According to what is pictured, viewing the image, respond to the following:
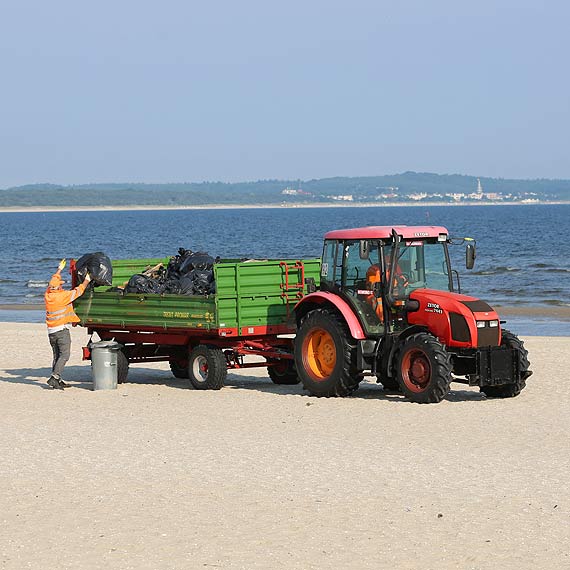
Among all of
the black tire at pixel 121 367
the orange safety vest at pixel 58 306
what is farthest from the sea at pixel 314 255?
the orange safety vest at pixel 58 306

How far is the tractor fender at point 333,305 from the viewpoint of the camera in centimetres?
1520

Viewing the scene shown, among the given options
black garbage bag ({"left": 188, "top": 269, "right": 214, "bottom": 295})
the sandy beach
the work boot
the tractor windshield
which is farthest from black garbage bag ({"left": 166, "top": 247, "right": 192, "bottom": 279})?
the tractor windshield

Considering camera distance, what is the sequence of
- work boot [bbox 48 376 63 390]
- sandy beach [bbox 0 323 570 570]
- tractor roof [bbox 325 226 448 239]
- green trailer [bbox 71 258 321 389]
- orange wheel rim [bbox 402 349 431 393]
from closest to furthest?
sandy beach [bbox 0 323 570 570], orange wheel rim [bbox 402 349 431 393], tractor roof [bbox 325 226 448 239], green trailer [bbox 71 258 321 389], work boot [bbox 48 376 63 390]

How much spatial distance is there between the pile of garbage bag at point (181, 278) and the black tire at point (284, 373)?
152cm

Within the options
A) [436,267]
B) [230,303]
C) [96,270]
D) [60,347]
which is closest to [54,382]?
[60,347]

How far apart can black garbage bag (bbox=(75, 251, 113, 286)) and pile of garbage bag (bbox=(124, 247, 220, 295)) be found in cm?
49

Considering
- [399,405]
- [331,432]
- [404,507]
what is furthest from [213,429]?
[404,507]

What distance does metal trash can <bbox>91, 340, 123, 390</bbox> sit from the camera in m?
16.9

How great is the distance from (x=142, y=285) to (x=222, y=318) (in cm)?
201

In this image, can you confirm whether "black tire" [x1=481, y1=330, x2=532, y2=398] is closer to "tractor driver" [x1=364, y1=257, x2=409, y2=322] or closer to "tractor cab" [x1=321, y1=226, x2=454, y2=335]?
"tractor cab" [x1=321, y1=226, x2=454, y2=335]

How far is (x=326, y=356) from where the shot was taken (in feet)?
52.2

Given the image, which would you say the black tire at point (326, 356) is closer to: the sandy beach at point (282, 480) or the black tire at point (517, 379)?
the sandy beach at point (282, 480)

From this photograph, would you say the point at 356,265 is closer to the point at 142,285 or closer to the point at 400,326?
the point at 400,326

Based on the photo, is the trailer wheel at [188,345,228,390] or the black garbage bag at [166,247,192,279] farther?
the black garbage bag at [166,247,192,279]
